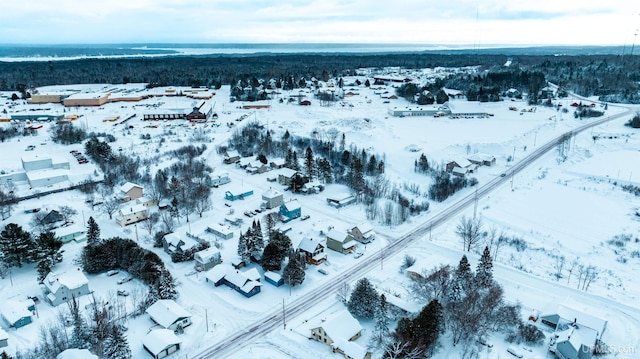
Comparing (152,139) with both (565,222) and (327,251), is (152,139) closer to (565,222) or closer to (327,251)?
(327,251)

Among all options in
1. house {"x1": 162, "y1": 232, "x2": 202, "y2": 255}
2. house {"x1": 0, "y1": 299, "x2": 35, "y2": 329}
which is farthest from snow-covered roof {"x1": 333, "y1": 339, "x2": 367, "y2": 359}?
house {"x1": 0, "y1": 299, "x2": 35, "y2": 329}

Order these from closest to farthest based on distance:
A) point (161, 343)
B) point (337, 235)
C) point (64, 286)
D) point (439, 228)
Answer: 1. point (161, 343)
2. point (64, 286)
3. point (337, 235)
4. point (439, 228)

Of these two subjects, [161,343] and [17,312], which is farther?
[17,312]

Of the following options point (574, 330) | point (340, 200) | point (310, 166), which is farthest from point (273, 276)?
point (310, 166)

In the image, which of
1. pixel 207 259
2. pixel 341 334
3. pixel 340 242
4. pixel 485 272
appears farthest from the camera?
pixel 340 242

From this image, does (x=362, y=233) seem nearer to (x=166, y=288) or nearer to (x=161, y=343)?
(x=166, y=288)

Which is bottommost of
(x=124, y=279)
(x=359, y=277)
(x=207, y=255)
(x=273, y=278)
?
(x=359, y=277)

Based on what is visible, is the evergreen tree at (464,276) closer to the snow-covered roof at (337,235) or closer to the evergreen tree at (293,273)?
the snow-covered roof at (337,235)

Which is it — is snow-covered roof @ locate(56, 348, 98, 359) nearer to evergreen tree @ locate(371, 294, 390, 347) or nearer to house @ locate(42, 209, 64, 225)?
evergreen tree @ locate(371, 294, 390, 347)
